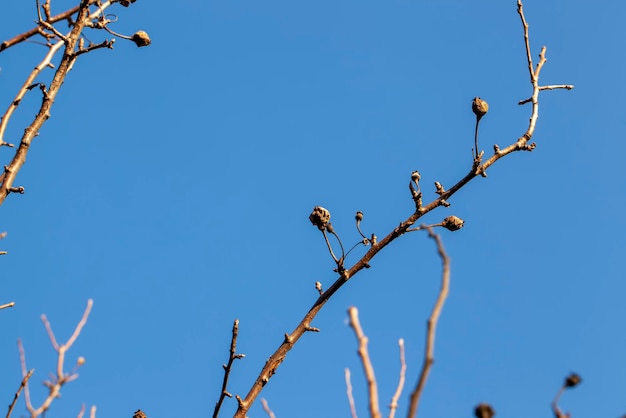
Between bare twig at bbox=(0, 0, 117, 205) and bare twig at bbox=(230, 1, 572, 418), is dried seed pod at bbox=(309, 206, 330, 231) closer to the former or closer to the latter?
bare twig at bbox=(230, 1, 572, 418)

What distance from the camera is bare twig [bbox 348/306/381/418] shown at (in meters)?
1.91

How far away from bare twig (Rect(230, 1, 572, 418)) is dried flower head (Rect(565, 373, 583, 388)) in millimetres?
2134

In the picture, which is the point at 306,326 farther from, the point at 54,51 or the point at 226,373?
the point at 54,51

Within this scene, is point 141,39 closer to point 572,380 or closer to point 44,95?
point 44,95

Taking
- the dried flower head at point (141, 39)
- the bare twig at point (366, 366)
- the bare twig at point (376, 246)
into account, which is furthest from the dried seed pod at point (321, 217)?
→ the bare twig at point (366, 366)

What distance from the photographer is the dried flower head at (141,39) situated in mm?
4891

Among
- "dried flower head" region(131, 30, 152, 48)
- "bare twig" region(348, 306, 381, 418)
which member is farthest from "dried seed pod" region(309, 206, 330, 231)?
"bare twig" region(348, 306, 381, 418)

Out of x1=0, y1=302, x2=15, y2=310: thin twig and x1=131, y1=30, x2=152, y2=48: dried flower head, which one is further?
x1=131, y1=30, x2=152, y2=48: dried flower head

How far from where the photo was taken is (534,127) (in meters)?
4.68

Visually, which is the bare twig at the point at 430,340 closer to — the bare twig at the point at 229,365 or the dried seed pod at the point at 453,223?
the bare twig at the point at 229,365

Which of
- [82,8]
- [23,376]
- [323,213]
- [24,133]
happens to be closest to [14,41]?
[24,133]

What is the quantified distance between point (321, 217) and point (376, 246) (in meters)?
0.45

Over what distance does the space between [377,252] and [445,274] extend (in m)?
2.54

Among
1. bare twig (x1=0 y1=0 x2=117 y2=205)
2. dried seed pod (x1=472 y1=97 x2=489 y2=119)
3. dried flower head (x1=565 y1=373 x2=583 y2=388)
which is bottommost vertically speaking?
dried flower head (x1=565 y1=373 x2=583 y2=388)
